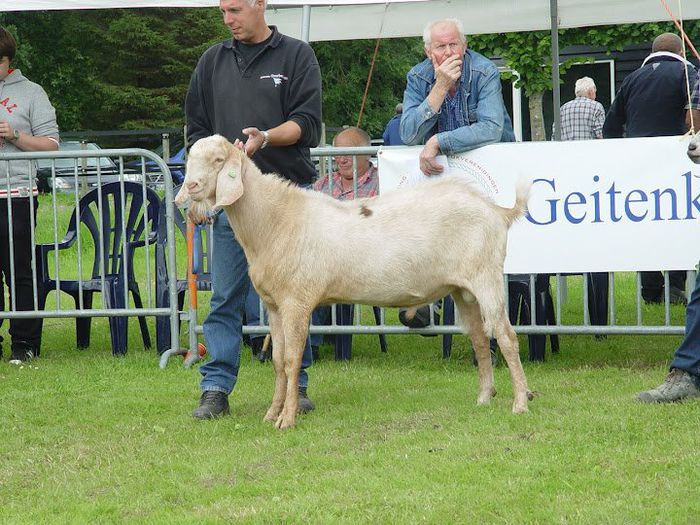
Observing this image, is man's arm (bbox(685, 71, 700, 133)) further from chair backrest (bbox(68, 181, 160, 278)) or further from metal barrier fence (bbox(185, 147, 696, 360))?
chair backrest (bbox(68, 181, 160, 278))

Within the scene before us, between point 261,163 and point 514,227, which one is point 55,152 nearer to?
point 261,163

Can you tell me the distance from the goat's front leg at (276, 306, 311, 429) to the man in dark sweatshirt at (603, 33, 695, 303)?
17.6 ft

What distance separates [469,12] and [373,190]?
504 cm

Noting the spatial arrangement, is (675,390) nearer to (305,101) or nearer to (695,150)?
(695,150)

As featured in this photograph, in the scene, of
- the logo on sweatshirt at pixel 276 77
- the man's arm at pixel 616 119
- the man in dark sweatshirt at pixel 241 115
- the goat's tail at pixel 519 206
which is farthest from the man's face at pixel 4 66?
the man's arm at pixel 616 119

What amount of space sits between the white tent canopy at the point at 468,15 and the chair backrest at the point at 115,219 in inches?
155

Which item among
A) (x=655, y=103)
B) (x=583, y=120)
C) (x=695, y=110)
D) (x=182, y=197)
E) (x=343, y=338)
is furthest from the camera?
(x=583, y=120)

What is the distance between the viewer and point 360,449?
5.84m

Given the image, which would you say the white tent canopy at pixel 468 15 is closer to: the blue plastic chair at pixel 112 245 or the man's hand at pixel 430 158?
the blue plastic chair at pixel 112 245

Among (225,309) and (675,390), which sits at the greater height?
(225,309)

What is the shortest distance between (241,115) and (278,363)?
58.0 inches

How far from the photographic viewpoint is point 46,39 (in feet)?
130

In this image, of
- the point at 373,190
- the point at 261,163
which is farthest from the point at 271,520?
the point at 373,190

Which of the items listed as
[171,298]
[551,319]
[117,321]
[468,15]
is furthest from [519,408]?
Answer: [468,15]
